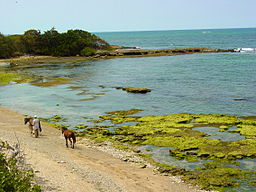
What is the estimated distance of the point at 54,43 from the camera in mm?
141375

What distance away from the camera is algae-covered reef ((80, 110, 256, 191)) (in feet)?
73.1

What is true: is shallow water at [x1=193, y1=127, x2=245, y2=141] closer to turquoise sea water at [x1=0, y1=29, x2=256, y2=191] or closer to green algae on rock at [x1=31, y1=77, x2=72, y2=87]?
turquoise sea water at [x1=0, y1=29, x2=256, y2=191]

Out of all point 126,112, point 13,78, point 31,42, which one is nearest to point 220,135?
point 126,112

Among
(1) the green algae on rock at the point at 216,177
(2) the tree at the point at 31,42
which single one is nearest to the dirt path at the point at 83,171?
(1) the green algae on rock at the point at 216,177

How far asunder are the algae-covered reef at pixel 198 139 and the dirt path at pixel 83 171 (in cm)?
215

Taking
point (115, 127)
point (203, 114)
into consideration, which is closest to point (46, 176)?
point (115, 127)

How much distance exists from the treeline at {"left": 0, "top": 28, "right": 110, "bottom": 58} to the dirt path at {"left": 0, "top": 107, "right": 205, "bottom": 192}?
10987 cm

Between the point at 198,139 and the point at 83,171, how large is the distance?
12.8 metres

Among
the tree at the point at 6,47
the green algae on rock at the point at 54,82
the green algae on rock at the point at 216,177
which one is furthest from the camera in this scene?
the tree at the point at 6,47

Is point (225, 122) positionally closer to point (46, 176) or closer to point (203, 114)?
point (203, 114)

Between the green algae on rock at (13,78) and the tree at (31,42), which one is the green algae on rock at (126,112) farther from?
the tree at (31,42)

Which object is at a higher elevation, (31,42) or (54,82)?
(31,42)

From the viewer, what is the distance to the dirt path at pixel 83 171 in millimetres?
18594

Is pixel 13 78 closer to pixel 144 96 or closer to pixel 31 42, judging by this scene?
pixel 144 96
